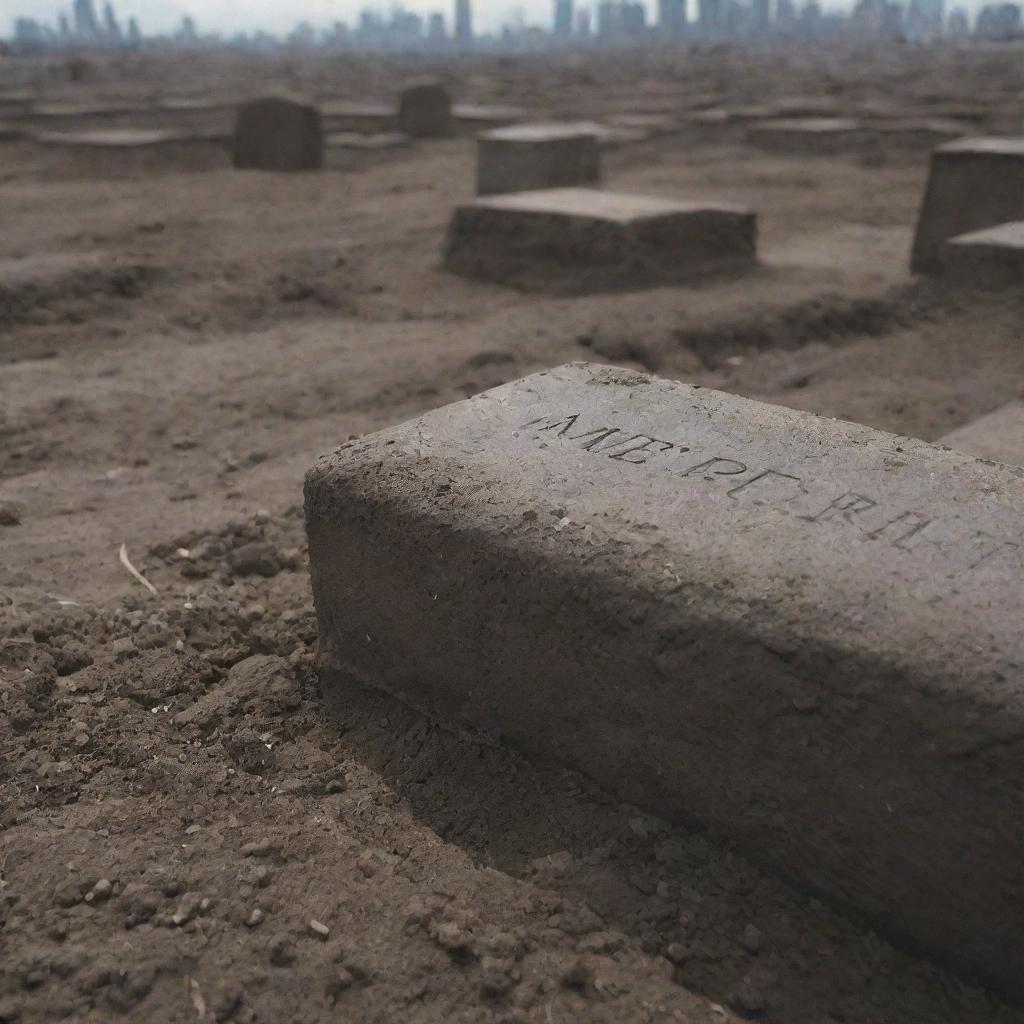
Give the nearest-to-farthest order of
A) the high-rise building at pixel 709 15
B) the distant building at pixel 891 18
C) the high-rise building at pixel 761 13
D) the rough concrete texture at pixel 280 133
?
the rough concrete texture at pixel 280 133
the distant building at pixel 891 18
the high-rise building at pixel 709 15
the high-rise building at pixel 761 13

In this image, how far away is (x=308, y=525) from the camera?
1916mm

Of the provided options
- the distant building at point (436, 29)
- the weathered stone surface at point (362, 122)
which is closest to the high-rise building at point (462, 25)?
the distant building at point (436, 29)

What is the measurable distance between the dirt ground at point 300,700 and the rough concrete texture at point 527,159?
6.79 feet

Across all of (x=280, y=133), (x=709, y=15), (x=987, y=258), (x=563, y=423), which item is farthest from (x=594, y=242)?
(x=709, y=15)

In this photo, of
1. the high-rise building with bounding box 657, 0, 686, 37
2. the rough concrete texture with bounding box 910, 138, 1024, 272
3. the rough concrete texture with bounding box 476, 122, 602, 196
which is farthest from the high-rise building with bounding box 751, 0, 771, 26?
the rough concrete texture with bounding box 910, 138, 1024, 272

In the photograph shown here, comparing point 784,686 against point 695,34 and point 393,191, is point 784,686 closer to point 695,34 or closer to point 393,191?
point 393,191

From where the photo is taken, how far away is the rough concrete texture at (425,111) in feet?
37.1

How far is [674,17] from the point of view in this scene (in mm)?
119188

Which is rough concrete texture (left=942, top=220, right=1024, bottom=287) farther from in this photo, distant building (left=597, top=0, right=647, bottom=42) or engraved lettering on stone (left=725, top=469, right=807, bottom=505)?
distant building (left=597, top=0, right=647, bottom=42)

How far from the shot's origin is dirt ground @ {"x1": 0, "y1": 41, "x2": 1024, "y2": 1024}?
1.39m

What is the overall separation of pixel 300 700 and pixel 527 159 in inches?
235

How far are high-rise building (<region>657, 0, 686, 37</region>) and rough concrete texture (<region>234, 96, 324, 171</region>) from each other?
119830 millimetres

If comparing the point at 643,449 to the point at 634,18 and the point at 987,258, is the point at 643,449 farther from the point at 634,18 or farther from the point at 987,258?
the point at 634,18

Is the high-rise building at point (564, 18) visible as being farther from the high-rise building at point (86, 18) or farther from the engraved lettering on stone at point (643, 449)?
the engraved lettering on stone at point (643, 449)
